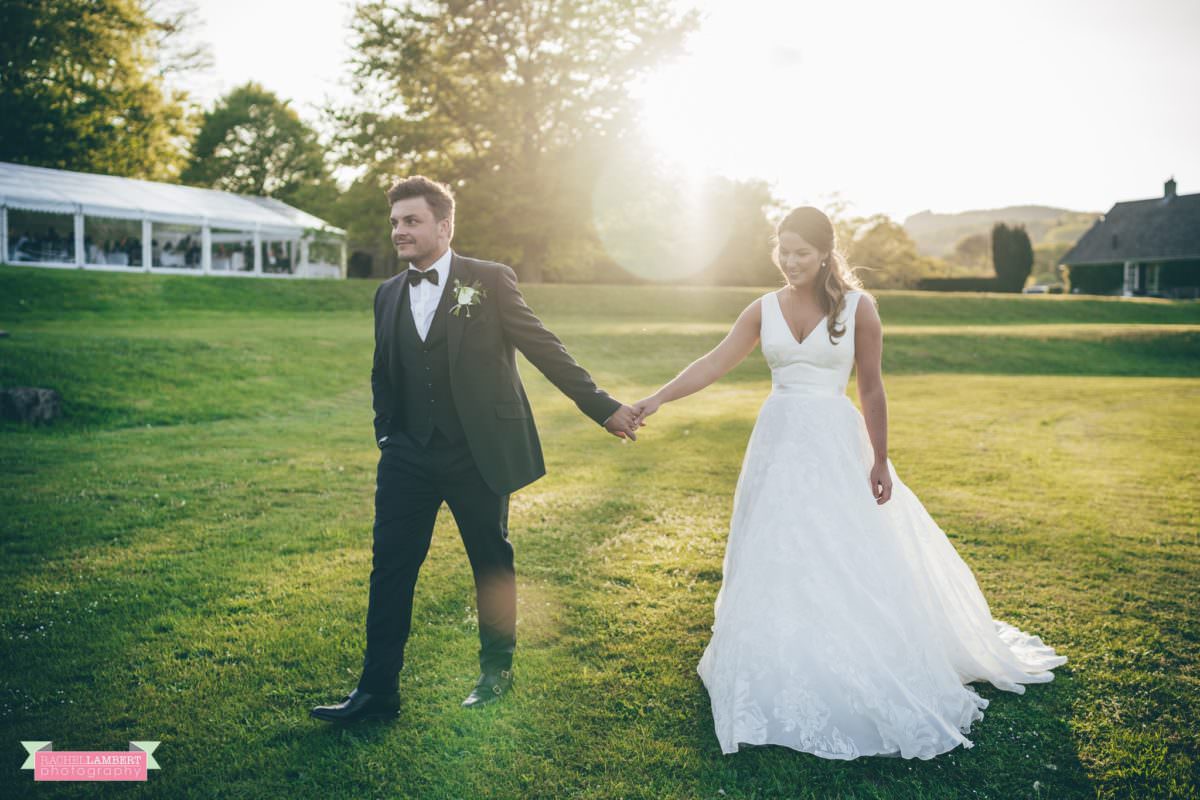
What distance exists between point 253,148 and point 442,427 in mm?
67945

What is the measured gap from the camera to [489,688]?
14.4 feet

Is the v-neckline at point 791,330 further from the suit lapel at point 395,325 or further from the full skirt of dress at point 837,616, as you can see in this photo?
the suit lapel at point 395,325

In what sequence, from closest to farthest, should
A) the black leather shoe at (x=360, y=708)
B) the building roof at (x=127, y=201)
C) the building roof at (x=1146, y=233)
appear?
the black leather shoe at (x=360, y=708) < the building roof at (x=127, y=201) < the building roof at (x=1146, y=233)

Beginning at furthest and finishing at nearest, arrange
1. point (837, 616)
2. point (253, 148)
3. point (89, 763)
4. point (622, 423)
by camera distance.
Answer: point (253, 148) < point (622, 423) < point (837, 616) < point (89, 763)

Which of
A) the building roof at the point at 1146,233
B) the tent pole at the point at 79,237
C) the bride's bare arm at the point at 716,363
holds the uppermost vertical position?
the building roof at the point at 1146,233

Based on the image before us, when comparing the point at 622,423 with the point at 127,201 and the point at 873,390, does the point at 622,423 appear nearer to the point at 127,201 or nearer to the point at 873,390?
the point at 873,390

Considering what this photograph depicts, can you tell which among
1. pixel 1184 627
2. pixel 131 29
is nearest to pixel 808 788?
pixel 1184 627

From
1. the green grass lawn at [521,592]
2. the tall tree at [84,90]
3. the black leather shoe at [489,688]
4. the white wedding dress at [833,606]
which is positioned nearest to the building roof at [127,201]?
the tall tree at [84,90]

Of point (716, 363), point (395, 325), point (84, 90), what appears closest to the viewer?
point (395, 325)

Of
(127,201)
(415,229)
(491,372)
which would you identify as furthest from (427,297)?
(127,201)

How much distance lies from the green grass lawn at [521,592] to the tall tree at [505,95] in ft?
58.7

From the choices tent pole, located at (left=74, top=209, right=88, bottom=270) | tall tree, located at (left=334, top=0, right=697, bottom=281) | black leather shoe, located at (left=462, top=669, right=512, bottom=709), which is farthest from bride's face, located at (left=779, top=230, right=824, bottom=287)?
tent pole, located at (left=74, top=209, right=88, bottom=270)

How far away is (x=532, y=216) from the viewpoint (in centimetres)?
3195

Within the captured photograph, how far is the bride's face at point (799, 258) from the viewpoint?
440 cm
